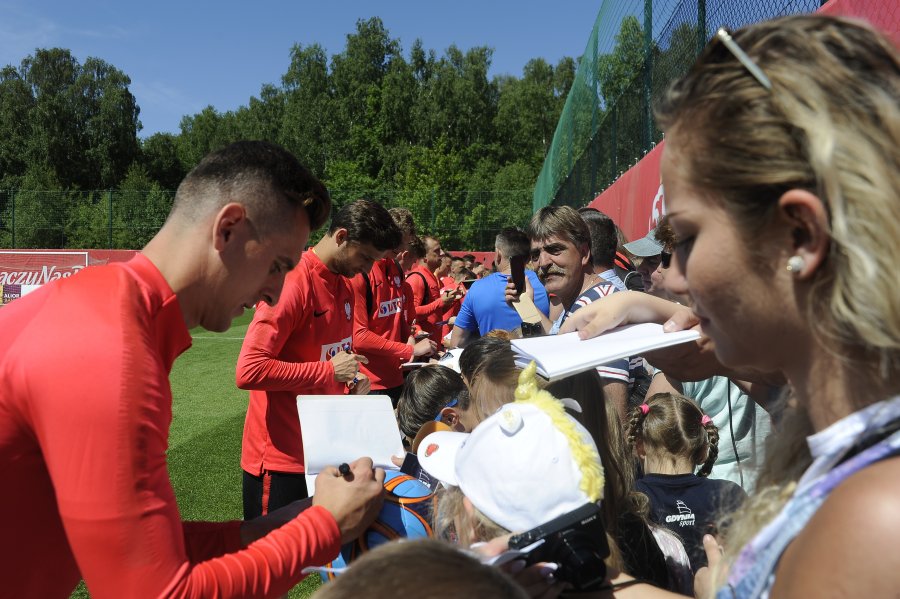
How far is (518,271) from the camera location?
5.56 meters

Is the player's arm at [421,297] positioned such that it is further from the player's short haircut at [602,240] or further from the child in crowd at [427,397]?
the child in crowd at [427,397]

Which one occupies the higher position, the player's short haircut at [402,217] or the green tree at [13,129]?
the green tree at [13,129]

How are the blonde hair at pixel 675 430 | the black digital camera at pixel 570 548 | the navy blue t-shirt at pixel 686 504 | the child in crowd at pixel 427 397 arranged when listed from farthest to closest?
the child in crowd at pixel 427 397 → the blonde hair at pixel 675 430 → the navy blue t-shirt at pixel 686 504 → the black digital camera at pixel 570 548

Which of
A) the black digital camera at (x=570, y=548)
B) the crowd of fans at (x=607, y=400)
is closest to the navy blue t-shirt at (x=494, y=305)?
the crowd of fans at (x=607, y=400)

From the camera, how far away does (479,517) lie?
5.09 feet

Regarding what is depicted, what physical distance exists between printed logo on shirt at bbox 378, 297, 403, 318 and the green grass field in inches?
81.6

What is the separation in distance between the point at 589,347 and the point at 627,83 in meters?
8.80

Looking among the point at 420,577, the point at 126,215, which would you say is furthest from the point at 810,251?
the point at 126,215

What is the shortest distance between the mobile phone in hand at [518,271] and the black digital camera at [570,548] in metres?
4.21

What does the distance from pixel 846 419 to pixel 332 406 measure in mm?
2068

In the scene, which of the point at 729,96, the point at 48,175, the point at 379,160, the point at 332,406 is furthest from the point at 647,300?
the point at 48,175

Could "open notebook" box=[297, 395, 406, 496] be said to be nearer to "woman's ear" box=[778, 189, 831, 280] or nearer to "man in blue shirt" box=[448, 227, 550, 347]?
"woman's ear" box=[778, 189, 831, 280]

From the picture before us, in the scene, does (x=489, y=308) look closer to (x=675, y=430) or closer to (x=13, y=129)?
(x=675, y=430)

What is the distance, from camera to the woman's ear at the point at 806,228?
2.84ft
